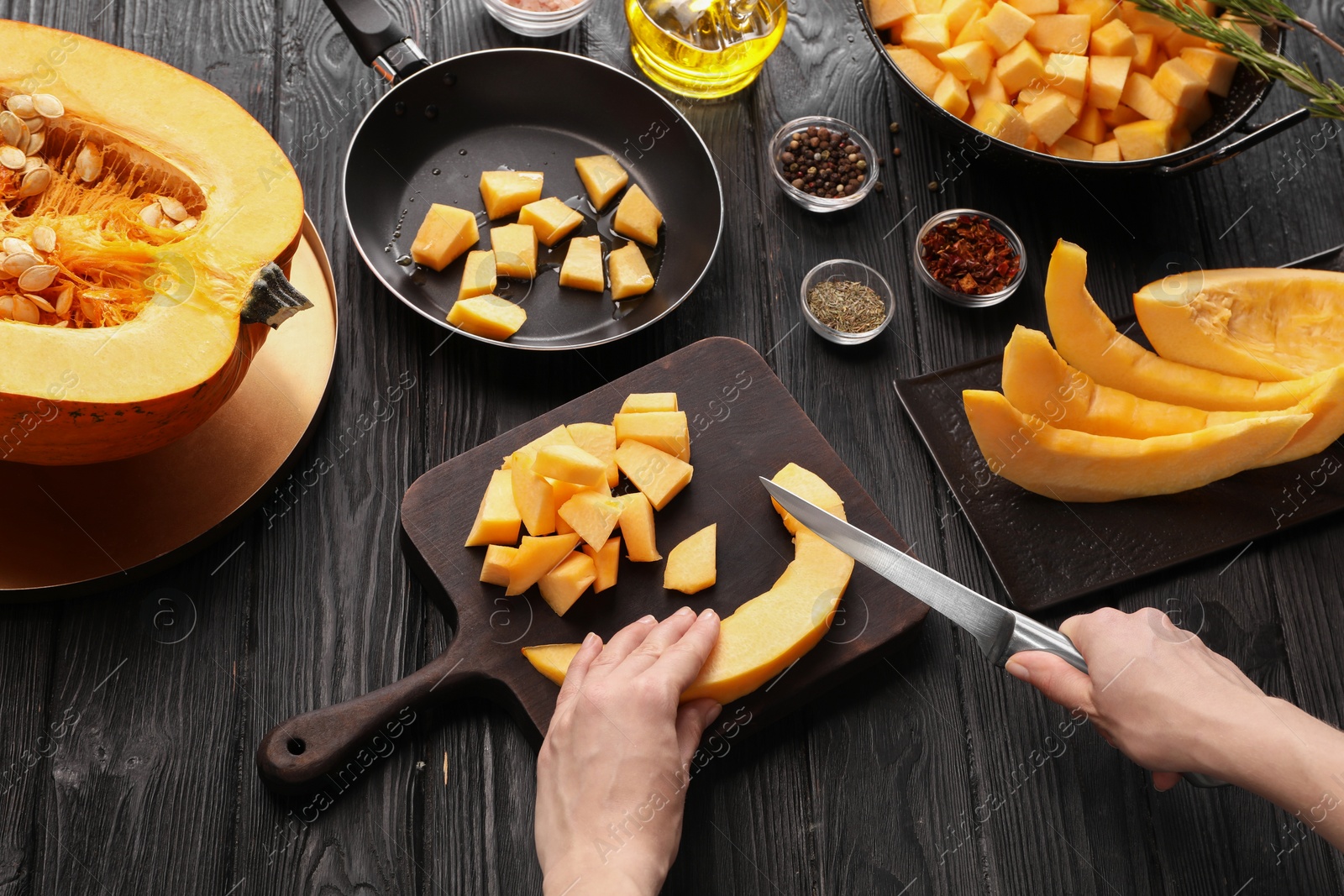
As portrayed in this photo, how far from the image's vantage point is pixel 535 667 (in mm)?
1363

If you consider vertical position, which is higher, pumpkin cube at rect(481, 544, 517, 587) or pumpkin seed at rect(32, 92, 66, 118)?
pumpkin seed at rect(32, 92, 66, 118)

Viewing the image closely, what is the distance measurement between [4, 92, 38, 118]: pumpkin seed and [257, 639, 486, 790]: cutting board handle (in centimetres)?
86

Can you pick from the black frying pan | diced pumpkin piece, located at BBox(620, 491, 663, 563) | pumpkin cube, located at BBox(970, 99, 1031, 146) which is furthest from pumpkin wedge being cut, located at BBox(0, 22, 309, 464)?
pumpkin cube, located at BBox(970, 99, 1031, 146)

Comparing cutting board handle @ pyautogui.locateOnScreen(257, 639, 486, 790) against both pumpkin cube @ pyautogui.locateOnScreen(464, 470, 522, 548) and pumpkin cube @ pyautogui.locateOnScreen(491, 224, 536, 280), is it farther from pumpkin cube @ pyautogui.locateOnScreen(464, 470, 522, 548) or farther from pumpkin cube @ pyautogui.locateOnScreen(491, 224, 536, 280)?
pumpkin cube @ pyautogui.locateOnScreen(491, 224, 536, 280)

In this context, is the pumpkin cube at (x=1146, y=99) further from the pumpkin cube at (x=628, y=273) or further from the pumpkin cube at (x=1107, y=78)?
the pumpkin cube at (x=628, y=273)

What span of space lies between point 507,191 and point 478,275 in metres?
0.17

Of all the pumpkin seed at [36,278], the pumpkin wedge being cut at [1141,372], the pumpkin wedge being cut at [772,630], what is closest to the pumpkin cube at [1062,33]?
the pumpkin wedge being cut at [1141,372]

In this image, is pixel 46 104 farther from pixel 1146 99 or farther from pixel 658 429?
pixel 1146 99

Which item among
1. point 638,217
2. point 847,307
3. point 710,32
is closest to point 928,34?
point 710,32

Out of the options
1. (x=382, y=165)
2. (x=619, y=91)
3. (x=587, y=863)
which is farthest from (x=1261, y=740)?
(x=382, y=165)

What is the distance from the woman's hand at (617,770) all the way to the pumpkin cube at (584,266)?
62cm

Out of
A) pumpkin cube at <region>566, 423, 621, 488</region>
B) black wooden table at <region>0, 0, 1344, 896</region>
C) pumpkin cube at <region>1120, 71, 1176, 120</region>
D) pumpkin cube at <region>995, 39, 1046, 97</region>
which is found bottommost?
black wooden table at <region>0, 0, 1344, 896</region>

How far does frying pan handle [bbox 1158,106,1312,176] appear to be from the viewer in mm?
1476

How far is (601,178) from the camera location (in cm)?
167
